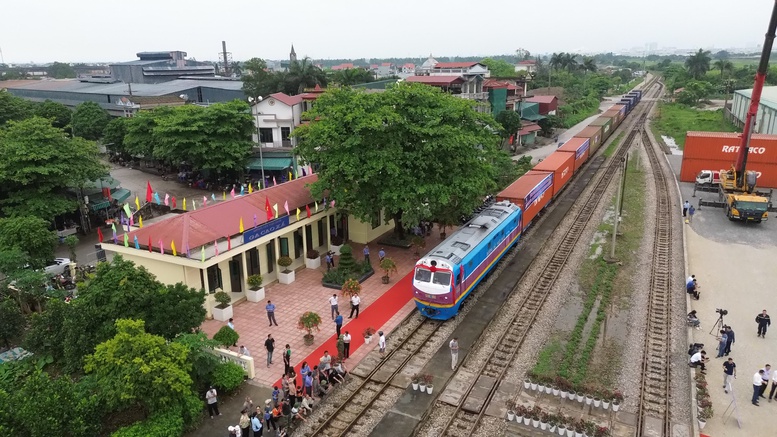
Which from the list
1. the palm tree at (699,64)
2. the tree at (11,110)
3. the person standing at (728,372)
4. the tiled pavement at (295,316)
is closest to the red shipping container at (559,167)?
the tiled pavement at (295,316)

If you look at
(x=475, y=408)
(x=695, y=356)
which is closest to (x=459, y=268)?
(x=475, y=408)

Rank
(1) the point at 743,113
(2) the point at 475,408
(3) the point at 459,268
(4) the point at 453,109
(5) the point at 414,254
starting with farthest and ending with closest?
(1) the point at 743,113 < (5) the point at 414,254 < (4) the point at 453,109 < (3) the point at 459,268 < (2) the point at 475,408

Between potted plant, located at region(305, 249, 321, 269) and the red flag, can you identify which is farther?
potted plant, located at region(305, 249, 321, 269)

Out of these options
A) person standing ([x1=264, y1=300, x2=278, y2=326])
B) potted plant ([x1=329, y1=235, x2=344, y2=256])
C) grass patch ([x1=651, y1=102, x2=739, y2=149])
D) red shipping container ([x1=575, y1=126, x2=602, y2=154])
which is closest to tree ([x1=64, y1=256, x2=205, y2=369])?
person standing ([x1=264, y1=300, x2=278, y2=326])

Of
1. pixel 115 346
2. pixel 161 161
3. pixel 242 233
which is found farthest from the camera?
pixel 161 161

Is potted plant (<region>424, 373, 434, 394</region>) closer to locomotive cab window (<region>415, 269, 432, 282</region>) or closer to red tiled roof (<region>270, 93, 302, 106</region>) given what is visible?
locomotive cab window (<region>415, 269, 432, 282</region>)

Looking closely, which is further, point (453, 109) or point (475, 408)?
point (453, 109)

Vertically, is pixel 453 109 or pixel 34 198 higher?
pixel 453 109

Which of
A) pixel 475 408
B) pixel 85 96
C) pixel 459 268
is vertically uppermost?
pixel 85 96

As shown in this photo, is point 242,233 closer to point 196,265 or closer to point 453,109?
point 196,265
